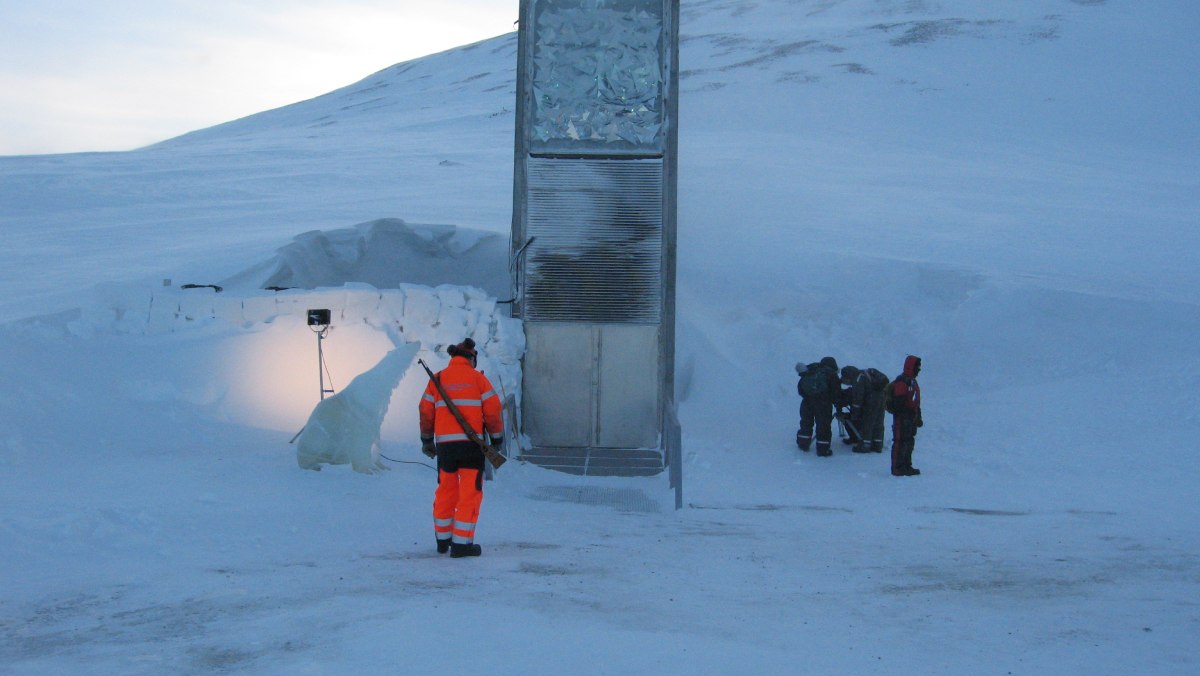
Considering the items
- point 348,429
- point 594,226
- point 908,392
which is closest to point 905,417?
point 908,392

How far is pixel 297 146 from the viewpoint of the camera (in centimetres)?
3456

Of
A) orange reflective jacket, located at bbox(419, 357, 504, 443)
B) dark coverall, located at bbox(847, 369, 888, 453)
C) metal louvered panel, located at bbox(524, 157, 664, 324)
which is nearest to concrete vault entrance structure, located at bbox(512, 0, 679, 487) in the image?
metal louvered panel, located at bbox(524, 157, 664, 324)

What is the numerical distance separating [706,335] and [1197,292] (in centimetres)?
739

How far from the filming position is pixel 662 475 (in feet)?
38.9

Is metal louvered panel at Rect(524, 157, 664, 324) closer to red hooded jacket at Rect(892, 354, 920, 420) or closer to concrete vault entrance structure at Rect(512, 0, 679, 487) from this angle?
concrete vault entrance structure at Rect(512, 0, 679, 487)

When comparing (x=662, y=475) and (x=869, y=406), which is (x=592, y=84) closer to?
(x=662, y=475)

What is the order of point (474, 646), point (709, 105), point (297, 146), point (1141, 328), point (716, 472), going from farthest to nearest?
point (709, 105)
point (297, 146)
point (1141, 328)
point (716, 472)
point (474, 646)

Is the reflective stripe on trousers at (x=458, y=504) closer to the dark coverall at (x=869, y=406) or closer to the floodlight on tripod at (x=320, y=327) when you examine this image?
the floodlight on tripod at (x=320, y=327)

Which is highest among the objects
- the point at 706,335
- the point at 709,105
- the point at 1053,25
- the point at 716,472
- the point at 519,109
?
the point at 1053,25

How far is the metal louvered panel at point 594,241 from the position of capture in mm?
13367

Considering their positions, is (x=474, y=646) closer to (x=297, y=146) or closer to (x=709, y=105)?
(x=297, y=146)

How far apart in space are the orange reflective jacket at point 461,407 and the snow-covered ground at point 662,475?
0.80 metres

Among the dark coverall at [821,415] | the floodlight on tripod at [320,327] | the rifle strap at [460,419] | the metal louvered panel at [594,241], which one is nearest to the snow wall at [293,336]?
the floodlight on tripod at [320,327]

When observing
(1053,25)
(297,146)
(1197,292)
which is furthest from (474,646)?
(1053,25)
